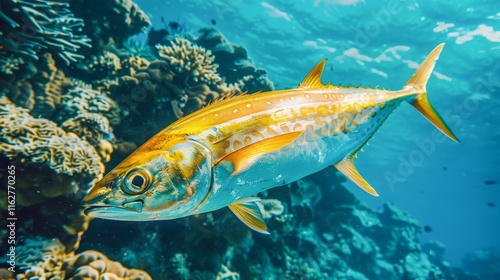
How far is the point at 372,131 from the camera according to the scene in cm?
252

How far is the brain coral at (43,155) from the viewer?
3.24 m

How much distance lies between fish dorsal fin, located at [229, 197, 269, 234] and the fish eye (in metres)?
0.62

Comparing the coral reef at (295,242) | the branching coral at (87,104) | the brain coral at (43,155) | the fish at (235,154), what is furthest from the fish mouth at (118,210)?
the coral reef at (295,242)

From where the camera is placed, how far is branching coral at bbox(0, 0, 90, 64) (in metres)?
4.08

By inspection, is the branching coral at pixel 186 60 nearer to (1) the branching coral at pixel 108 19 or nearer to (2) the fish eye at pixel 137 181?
(1) the branching coral at pixel 108 19

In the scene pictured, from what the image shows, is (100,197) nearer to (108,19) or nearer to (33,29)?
(33,29)

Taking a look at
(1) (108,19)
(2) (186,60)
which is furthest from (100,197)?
(1) (108,19)

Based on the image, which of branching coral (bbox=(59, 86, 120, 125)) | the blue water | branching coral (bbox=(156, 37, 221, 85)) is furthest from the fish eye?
the blue water

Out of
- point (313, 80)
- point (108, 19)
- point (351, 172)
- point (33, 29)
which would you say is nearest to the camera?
point (313, 80)

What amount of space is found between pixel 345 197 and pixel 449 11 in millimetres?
11994

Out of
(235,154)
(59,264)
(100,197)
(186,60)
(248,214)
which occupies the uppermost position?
(186,60)

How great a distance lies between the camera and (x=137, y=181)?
1.34 m

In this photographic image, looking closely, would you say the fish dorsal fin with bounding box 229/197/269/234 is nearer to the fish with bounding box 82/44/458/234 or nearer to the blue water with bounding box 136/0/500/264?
the fish with bounding box 82/44/458/234

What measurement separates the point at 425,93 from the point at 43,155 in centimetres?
441
